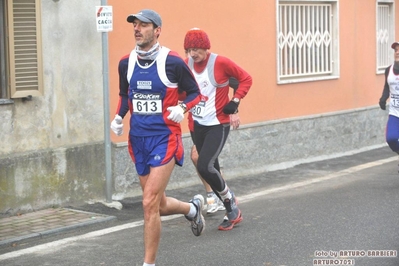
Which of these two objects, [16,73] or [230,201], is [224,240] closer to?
[230,201]

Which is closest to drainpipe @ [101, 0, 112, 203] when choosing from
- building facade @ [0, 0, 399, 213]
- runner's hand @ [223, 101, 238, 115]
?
building facade @ [0, 0, 399, 213]

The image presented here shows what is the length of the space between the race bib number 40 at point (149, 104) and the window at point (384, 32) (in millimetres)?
10349

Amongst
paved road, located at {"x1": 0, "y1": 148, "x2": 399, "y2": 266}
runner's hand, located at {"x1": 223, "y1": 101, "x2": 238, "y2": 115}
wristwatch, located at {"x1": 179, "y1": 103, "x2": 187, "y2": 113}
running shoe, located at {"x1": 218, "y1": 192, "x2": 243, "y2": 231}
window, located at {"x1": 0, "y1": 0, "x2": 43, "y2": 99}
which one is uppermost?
window, located at {"x1": 0, "y1": 0, "x2": 43, "y2": 99}

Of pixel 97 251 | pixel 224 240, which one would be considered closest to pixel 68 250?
pixel 97 251

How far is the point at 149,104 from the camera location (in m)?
6.73

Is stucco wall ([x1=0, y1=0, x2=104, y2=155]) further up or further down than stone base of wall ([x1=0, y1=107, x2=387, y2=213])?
further up

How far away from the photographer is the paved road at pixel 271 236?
7250 millimetres

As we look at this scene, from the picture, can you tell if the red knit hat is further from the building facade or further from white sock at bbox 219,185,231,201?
the building facade

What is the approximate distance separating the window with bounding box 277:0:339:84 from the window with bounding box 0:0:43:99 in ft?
16.3

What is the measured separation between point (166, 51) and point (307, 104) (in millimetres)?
7481

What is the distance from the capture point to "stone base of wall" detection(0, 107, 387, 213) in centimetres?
932

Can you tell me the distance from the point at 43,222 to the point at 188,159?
2981 mm

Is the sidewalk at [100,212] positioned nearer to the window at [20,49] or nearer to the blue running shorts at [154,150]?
the window at [20,49]

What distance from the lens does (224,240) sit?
26.2 feet
